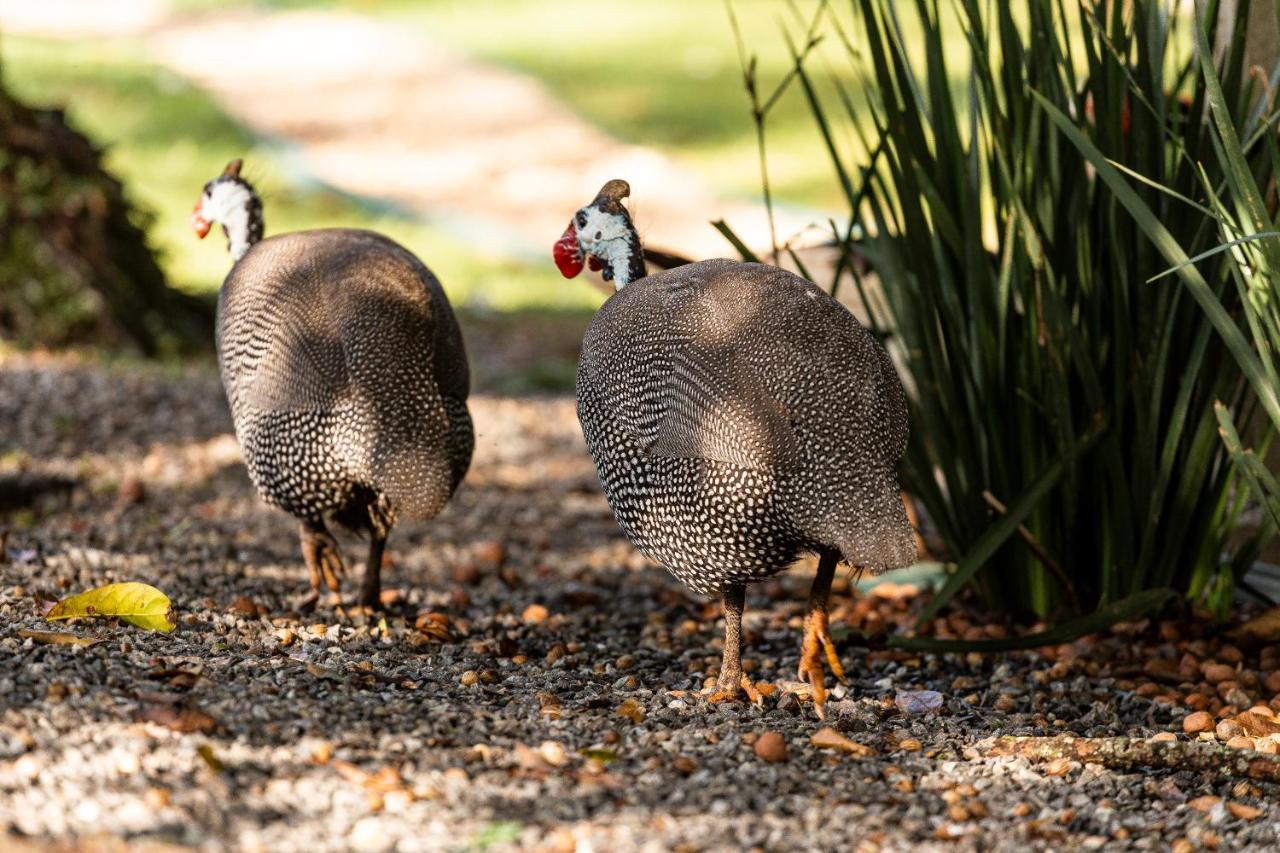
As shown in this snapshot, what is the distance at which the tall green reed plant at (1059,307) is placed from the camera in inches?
142

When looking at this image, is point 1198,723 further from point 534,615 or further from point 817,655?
point 534,615

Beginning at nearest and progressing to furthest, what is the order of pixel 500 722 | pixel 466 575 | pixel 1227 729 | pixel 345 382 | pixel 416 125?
pixel 500 722
pixel 1227 729
pixel 345 382
pixel 466 575
pixel 416 125

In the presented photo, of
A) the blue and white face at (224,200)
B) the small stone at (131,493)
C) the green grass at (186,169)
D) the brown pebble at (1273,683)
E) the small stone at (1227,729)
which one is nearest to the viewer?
the small stone at (1227,729)

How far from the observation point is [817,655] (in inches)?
132

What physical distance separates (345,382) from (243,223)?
0.86m

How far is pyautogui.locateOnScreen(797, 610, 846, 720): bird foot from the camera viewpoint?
3.28 meters

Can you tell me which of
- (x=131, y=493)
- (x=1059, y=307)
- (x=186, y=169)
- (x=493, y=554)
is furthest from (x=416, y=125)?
(x=1059, y=307)

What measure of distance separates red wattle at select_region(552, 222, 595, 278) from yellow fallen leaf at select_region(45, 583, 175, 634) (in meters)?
1.17

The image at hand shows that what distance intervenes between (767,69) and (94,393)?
10667 mm

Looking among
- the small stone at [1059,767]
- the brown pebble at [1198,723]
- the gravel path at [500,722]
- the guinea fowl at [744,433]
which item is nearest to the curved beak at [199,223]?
the gravel path at [500,722]

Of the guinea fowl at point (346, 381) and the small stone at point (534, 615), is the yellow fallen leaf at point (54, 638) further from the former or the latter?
the small stone at point (534, 615)

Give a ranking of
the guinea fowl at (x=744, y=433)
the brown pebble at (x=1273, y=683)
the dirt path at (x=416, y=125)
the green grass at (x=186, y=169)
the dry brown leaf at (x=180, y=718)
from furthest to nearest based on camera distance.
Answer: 1. the dirt path at (x=416, y=125)
2. the green grass at (x=186, y=169)
3. the brown pebble at (x=1273, y=683)
4. the guinea fowl at (x=744, y=433)
5. the dry brown leaf at (x=180, y=718)

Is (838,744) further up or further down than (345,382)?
further down

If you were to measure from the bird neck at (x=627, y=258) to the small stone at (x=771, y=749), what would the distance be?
3.93 ft
